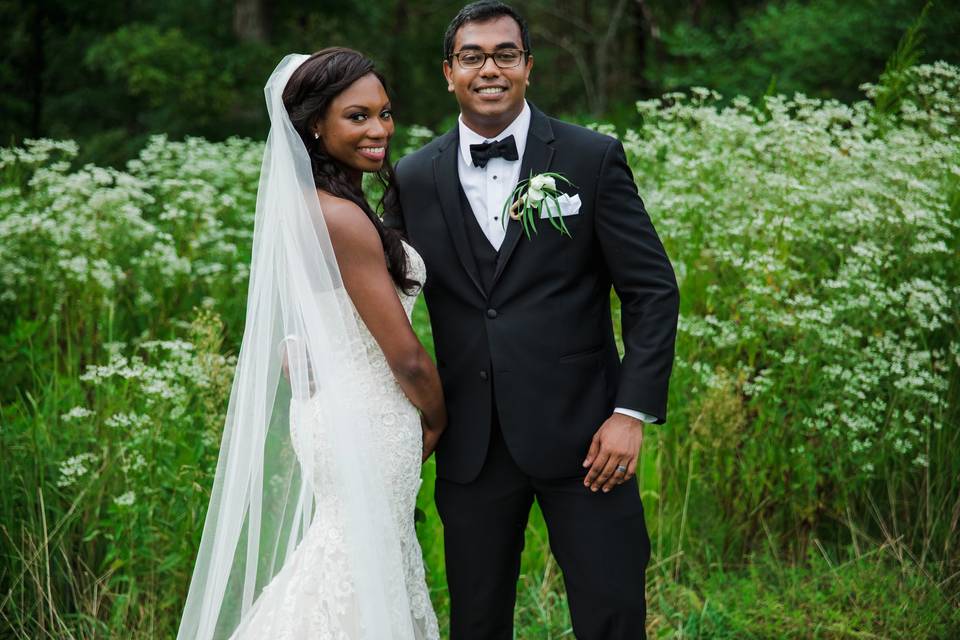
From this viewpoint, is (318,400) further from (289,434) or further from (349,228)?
(349,228)

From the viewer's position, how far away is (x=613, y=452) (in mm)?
2922

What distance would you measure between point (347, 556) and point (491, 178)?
1287mm

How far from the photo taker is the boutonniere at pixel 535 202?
2863 mm

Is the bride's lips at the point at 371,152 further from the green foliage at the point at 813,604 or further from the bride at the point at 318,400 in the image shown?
the green foliage at the point at 813,604

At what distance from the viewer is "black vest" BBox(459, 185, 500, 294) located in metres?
3.04

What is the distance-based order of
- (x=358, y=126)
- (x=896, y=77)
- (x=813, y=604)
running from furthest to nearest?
(x=896, y=77) < (x=813, y=604) < (x=358, y=126)

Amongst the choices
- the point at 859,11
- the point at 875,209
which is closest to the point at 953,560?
the point at 875,209

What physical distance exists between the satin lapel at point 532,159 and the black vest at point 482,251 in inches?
1.2

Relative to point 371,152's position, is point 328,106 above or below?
above

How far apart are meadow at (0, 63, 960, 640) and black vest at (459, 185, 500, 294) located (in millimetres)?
1387

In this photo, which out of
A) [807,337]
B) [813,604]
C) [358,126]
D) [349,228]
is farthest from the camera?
[807,337]

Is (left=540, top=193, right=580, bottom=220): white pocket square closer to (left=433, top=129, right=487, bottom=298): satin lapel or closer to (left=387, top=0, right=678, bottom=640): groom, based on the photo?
(left=387, top=0, right=678, bottom=640): groom

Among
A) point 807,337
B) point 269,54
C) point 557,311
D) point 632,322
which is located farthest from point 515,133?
point 269,54

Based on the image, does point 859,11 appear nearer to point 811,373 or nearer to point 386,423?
point 811,373
